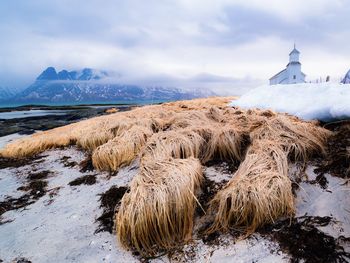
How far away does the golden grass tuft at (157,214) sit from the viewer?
2637 mm

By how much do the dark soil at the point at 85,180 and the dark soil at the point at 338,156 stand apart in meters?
3.19

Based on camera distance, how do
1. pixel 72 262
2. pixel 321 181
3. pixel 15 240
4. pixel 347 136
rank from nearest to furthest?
pixel 72 262, pixel 15 240, pixel 321 181, pixel 347 136

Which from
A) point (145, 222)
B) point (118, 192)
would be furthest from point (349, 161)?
point (118, 192)

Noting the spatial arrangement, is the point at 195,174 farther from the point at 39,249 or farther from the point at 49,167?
Result: the point at 49,167

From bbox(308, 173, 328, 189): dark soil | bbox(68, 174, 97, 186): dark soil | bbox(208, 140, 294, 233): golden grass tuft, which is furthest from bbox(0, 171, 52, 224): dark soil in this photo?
bbox(308, 173, 328, 189): dark soil

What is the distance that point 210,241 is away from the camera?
2604 mm

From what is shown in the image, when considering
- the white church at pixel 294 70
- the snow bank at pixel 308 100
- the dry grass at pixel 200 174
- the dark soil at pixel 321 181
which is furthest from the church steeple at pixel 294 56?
the dark soil at pixel 321 181

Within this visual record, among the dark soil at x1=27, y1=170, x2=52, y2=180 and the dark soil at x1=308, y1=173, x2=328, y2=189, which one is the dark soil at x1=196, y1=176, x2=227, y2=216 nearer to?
the dark soil at x1=308, y1=173, x2=328, y2=189

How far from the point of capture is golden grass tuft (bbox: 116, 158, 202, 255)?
2637mm

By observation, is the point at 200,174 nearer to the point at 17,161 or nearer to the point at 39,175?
the point at 39,175

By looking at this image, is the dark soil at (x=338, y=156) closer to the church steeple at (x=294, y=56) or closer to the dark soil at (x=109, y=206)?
the dark soil at (x=109, y=206)

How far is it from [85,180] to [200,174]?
1.96 meters

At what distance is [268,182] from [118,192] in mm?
1936

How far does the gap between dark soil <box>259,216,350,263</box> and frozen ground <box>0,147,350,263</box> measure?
69mm
